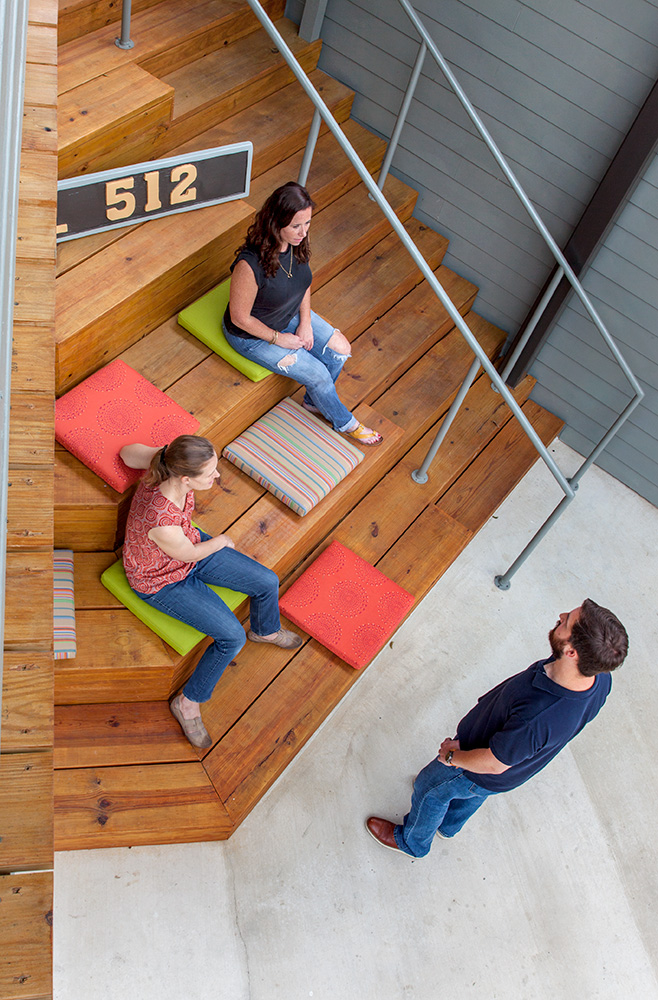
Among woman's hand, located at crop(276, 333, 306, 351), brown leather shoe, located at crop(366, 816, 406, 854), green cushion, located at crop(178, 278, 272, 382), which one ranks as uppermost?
woman's hand, located at crop(276, 333, 306, 351)

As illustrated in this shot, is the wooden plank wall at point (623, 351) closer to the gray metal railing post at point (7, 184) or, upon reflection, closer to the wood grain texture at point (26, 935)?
the gray metal railing post at point (7, 184)

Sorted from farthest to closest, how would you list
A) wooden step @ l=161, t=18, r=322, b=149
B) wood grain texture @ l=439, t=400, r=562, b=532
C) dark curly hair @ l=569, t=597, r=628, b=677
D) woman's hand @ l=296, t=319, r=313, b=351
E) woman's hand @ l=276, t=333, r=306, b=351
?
1. wood grain texture @ l=439, t=400, r=562, b=532
2. wooden step @ l=161, t=18, r=322, b=149
3. woman's hand @ l=296, t=319, r=313, b=351
4. woman's hand @ l=276, t=333, r=306, b=351
5. dark curly hair @ l=569, t=597, r=628, b=677

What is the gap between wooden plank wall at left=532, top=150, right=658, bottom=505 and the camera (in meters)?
3.42

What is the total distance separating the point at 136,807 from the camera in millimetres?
2609

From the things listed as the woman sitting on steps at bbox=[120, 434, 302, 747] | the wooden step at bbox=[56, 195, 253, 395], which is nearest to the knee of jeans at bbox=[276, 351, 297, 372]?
the wooden step at bbox=[56, 195, 253, 395]

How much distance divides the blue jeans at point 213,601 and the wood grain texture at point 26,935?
59.3 inches

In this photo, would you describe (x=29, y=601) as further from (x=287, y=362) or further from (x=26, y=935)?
(x=287, y=362)

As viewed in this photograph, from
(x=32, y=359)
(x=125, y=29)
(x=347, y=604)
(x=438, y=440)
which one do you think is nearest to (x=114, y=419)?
(x=347, y=604)

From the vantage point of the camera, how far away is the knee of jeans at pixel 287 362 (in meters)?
2.94

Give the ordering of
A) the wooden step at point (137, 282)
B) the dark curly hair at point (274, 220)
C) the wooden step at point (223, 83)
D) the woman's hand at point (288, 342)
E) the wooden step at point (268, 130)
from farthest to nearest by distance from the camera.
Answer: the wooden step at point (268, 130) → the wooden step at point (223, 83) → the woman's hand at point (288, 342) → the wooden step at point (137, 282) → the dark curly hair at point (274, 220)

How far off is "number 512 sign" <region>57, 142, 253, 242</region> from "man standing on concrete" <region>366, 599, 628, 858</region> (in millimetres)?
1954

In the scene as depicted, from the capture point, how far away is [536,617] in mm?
3566

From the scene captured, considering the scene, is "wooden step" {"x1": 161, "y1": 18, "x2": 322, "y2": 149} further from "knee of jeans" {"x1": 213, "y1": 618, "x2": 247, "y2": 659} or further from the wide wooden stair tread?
"knee of jeans" {"x1": 213, "y1": 618, "x2": 247, "y2": 659}

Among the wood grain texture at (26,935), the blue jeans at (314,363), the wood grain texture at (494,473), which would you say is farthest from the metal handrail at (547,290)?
the wood grain texture at (26,935)
